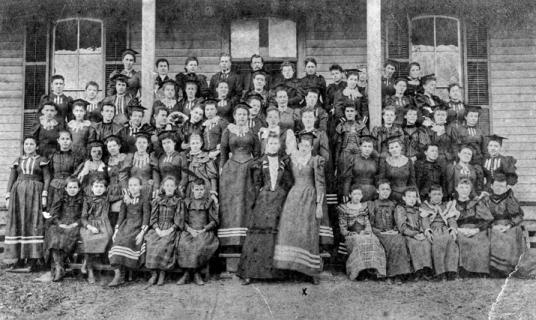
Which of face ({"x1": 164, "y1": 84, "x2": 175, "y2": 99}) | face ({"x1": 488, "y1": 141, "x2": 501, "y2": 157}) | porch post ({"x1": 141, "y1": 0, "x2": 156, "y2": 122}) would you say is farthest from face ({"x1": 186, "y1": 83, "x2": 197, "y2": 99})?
face ({"x1": 488, "y1": 141, "x2": 501, "y2": 157})

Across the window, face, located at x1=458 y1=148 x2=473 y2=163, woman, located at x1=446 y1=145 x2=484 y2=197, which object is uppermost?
the window

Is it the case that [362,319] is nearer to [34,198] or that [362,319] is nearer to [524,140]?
[34,198]

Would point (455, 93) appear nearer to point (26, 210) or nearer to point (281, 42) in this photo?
point (281, 42)

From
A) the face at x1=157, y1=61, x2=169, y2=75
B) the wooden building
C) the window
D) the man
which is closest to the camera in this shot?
the man

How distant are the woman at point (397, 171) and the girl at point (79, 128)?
3896 millimetres

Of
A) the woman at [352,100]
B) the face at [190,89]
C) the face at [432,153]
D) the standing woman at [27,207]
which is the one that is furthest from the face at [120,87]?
the face at [432,153]

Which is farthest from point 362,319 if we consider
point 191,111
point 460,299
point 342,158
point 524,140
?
point 524,140

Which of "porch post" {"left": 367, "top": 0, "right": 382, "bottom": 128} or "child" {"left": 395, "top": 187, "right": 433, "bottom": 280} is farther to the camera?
"porch post" {"left": 367, "top": 0, "right": 382, "bottom": 128}

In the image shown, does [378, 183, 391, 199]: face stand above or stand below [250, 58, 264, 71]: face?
below

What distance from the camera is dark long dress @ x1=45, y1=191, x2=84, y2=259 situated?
24.0ft

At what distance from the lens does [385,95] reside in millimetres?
9133

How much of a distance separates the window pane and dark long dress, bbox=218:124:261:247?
15.4 ft

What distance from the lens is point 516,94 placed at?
1077 cm

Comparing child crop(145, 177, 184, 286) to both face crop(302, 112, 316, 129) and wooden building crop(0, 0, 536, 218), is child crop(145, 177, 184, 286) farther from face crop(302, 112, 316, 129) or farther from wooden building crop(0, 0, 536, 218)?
wooden building crop(0, 0, 536, 218)
